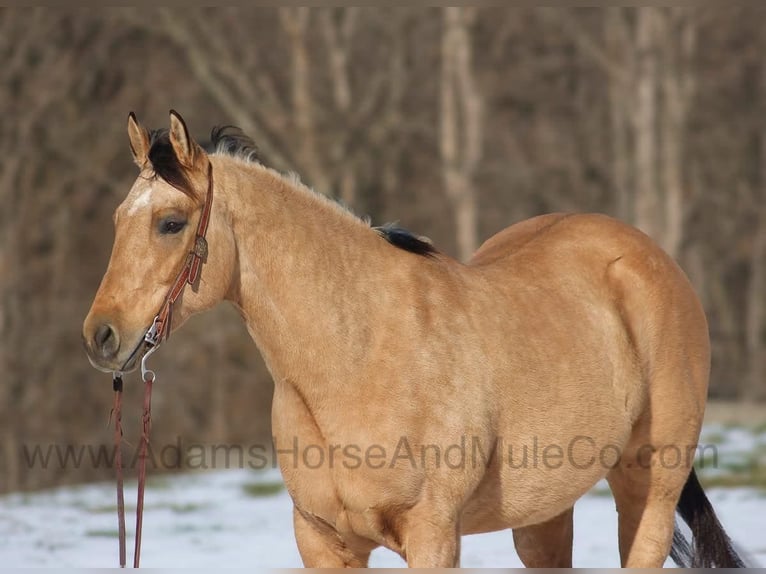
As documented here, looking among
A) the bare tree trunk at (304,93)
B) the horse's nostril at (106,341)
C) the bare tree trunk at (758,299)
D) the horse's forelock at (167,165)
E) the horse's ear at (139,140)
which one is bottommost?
the horse's nostril at (106,341)

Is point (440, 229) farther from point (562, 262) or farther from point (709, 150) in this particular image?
point (562, 262)

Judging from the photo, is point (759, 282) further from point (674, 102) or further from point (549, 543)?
point (549, 543)

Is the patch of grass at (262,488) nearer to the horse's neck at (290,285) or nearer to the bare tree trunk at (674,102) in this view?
the horse's neck at (290,285)

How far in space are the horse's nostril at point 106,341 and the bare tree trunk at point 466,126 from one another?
11440mm

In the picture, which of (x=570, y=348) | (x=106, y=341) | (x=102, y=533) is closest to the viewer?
(x=106, y=341)

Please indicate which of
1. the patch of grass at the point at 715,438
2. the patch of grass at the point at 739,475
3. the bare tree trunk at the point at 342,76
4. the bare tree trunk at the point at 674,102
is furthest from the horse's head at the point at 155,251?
the bare tree trunk at the point at 342,76

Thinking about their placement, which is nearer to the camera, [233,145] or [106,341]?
[106,341]

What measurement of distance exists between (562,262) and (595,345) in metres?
0.44

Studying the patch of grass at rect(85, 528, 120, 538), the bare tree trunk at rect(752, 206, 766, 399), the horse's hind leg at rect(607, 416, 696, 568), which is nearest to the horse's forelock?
the horse's hind leg at rect(607, 416, 696, 568)

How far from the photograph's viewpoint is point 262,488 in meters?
9.02

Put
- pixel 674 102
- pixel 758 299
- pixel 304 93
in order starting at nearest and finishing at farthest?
pixel 304 93, pixel 674 102, pixel 758 299

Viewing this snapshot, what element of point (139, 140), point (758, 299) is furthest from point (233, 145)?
point (758, 299)

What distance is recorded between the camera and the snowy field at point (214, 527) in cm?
624

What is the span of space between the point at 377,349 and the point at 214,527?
3895 millimetres
